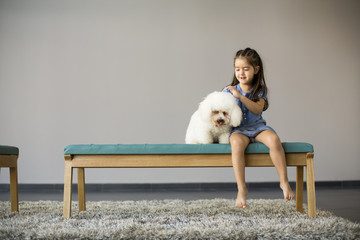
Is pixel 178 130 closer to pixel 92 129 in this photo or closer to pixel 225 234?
pixel 92 129

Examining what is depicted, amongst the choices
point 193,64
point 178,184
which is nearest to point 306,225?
point 178,184

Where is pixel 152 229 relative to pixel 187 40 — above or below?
below

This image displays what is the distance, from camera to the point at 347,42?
4.93 metres

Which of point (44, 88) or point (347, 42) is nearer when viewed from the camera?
point (44, 88)

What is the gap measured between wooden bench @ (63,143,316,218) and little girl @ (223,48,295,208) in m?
0.06

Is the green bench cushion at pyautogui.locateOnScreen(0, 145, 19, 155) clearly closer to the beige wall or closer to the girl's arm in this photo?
the girl's arm

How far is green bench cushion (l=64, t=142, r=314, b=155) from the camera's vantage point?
2.08 m

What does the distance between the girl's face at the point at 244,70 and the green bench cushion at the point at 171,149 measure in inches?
19.8

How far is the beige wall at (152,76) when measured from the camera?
4.59 meters

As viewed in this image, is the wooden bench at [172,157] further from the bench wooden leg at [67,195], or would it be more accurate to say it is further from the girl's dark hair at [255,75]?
the girl's dark hair at [255,75]

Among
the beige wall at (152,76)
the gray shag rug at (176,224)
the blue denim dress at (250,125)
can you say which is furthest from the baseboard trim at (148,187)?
the blue denim dress at (250,125)

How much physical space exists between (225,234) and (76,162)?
3.24ft

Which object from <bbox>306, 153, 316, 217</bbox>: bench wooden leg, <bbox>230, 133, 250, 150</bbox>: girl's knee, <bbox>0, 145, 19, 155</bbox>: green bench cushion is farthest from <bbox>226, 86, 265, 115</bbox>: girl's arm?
<bbox>0, 145, 19, 155</bbox>: green bench cushion

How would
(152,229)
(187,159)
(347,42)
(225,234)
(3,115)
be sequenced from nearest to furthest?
(225,234) → (152,229) → (187,159) → (3,115) → (347,42)
